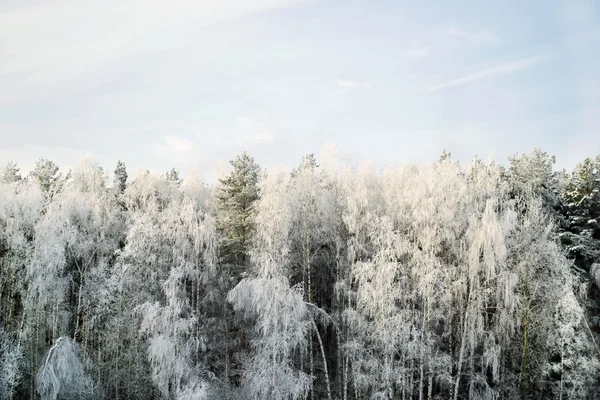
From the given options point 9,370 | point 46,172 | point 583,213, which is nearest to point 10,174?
point 46,172

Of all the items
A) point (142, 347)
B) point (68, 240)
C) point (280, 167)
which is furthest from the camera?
point (280, 167)

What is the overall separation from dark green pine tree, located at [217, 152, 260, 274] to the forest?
4.3 inches

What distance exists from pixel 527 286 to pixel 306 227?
964 centimetres

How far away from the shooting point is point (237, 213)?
2366cm

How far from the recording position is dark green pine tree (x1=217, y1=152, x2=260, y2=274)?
23281 mm

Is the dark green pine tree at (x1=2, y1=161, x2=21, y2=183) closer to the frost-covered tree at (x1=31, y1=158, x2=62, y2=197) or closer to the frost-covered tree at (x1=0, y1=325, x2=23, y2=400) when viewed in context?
the frost-covered tree at (x1=31, y1=158, x2=62, y2=197)

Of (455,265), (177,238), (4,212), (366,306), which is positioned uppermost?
(4,212)

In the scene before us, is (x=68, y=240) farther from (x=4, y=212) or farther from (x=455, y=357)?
(x=455, y=357)

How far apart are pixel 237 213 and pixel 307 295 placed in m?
5.09

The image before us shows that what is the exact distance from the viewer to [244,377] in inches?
759

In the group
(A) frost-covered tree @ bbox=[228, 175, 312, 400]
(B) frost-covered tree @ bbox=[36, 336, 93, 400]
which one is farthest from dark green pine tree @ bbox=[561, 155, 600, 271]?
(B) frost-covered tree @ bbox=[36, 336, 93, 400]

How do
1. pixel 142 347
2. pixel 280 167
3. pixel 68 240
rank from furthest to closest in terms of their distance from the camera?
pixel 280 167 → pixel 68 240 → pixel 142 347

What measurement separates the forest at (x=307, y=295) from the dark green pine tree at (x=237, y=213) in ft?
0.36

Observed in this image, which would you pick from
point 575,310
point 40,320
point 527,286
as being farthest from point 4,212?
point 575,310
